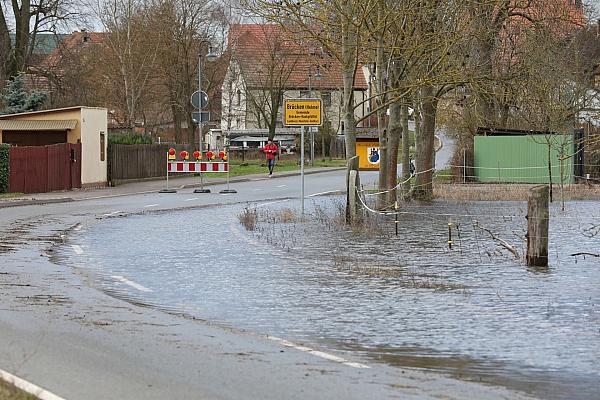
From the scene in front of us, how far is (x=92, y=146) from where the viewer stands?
135 ft

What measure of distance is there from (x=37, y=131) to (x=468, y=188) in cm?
1655

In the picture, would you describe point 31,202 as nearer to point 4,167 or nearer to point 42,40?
point 4,167

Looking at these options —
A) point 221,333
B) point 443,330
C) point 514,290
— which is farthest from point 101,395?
point 514,290

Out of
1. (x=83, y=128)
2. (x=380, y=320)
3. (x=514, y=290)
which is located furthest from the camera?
(x=83, y=128)

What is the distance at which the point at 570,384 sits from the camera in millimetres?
8047

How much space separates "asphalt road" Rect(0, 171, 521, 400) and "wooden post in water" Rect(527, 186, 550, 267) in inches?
234

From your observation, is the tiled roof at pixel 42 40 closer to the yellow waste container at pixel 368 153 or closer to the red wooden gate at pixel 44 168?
the red wooden gate at pixel 44 168

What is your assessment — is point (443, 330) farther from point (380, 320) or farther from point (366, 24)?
point (366, 24)

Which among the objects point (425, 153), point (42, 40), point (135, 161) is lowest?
point (135, 161)

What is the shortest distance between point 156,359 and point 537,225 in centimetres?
782

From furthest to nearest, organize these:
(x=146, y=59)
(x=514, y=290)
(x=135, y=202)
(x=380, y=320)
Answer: (x=146, y=59), (x=135, y=202), (x=514, y=290), (x=380, y=320)

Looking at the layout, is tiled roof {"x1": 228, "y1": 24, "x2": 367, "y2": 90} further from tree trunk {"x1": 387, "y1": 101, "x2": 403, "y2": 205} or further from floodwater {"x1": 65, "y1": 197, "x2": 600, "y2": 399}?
floodwater {"x1": 65, "y1": 197, "x2": 600, "y2": 399}

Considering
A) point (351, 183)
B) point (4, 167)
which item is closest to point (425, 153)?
point (351, 183)

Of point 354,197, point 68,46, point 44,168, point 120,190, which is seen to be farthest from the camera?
point 68,46
